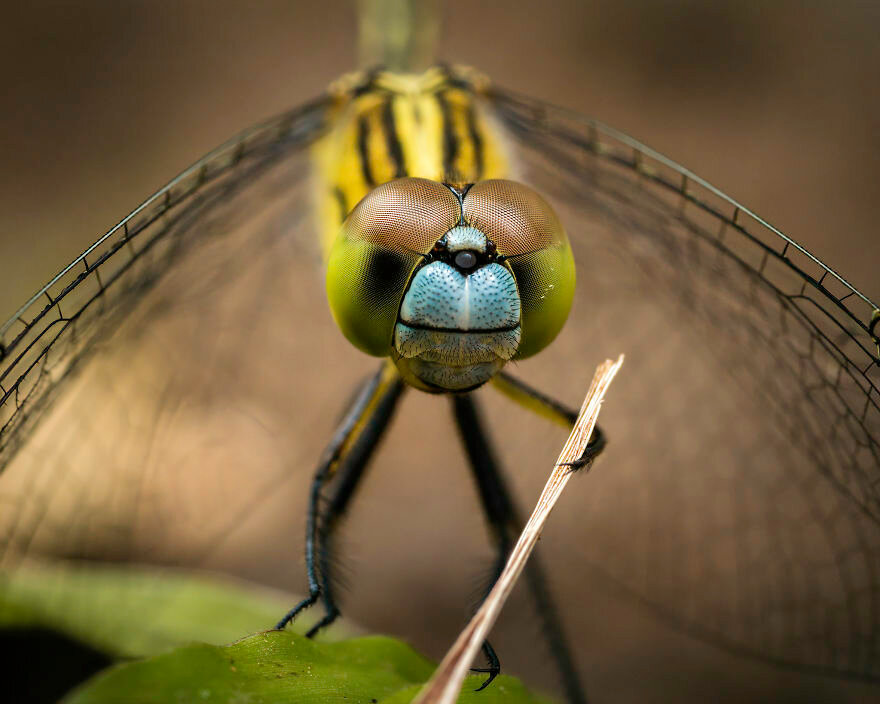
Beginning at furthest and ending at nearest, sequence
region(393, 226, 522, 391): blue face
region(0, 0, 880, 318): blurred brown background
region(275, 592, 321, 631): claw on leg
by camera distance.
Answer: region(0, 0, 880, 318): blurred brown background, region(275, 592, 321, 631): claw on leg, region(393, 226, 522, 391): blue face

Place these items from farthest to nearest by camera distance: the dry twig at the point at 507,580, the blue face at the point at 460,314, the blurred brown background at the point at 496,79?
1. the blurred brown background at the point at 496,79
2. the blue face at the point at 460,314
3. the dry twig at the point at 507,580

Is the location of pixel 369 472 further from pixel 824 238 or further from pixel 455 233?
pixel 824 238

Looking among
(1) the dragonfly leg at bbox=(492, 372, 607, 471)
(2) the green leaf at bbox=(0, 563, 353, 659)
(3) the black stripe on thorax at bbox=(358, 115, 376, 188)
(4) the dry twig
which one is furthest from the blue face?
(2) the green leaf at bbox=(0, 563, 353, 659)

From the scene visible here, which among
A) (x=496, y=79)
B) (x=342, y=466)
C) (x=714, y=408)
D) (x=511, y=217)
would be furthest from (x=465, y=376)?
(x=496, y=79)

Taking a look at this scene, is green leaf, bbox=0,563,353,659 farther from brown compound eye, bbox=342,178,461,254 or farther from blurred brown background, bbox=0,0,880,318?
blurred brown background, bbox=0,0,880,318

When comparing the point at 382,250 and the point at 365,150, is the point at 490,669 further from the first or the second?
the point at 365,150

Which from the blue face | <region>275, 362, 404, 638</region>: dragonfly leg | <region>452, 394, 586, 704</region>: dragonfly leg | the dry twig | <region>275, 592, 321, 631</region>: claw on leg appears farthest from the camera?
<region>452, 394, 586, 704</region>: dragonfly leg

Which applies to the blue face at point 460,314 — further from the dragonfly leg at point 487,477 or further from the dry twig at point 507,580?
the dragonfly leg at point 487,477

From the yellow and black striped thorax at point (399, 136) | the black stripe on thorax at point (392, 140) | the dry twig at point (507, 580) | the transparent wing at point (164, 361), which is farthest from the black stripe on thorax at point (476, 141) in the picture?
the dry twig at point (507, 580)
